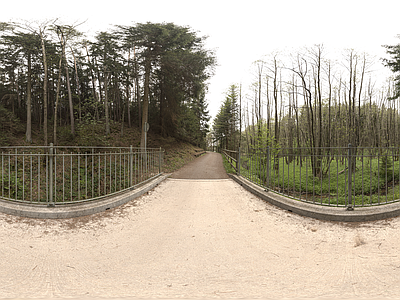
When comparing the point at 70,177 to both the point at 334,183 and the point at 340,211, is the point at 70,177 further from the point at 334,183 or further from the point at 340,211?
Result: the point at 334,183

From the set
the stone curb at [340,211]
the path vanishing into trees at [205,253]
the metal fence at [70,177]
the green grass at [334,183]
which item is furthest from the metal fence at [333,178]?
the metal fence at [70,177]

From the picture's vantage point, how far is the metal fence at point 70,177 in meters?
5.02

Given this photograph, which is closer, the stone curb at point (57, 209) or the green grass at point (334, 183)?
the stone curb at point (57, 209)

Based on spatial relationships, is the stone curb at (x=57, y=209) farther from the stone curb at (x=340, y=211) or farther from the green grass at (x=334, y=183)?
the green grass at (x=334, y=183)

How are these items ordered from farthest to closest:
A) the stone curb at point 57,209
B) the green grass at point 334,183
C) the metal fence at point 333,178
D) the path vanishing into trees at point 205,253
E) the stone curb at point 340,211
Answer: the green grass at point 334,183 → the metal fence at point 333,178 → the stone curb at point 57,209 → the stone curb at point 340,211 → the path vanishing into trees at point 205,253

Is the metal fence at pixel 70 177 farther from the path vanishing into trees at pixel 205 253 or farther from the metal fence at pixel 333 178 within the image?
the metal fence at pixel 333 178

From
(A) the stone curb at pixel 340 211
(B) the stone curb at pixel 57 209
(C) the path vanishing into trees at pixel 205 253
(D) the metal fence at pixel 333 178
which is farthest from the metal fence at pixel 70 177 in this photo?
(A) the stone curb at pixel 340 211

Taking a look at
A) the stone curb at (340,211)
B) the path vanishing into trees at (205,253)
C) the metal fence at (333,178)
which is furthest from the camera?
the metal fence at (333,178)

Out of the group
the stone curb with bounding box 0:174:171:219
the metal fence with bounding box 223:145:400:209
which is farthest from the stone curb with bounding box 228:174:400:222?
the stone curb with bounding box 0:174:171:219

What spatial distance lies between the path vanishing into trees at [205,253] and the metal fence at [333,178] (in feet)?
3.31

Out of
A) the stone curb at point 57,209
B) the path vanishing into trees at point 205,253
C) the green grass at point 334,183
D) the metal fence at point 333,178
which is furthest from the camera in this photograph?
the green grass at point 334,183

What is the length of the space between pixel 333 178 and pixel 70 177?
13698 millimetres

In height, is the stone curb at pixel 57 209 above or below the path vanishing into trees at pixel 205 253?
above

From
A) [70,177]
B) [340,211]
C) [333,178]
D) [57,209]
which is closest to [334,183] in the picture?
[333,178]
